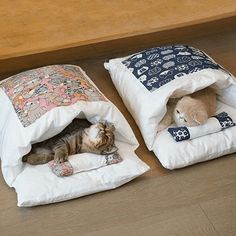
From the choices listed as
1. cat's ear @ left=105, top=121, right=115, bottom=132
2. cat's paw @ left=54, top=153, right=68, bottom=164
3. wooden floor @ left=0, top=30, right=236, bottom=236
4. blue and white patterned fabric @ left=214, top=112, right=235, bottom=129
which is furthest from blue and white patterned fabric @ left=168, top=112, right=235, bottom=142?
cat's paw @ left=54, top=153, right=68, bottom=164

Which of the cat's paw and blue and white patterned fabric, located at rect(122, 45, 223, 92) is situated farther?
blue and white patterned fabric, located at rect(122, 45, 223, 92)

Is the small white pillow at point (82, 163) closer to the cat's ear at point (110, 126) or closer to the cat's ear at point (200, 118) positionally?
the cat's ear at point (110, 126)

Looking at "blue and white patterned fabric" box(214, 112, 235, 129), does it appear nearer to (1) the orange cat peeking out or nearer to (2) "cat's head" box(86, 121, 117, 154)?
(1) the orange cat peeking out

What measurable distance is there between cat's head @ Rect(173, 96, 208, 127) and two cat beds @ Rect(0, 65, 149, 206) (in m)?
0.19

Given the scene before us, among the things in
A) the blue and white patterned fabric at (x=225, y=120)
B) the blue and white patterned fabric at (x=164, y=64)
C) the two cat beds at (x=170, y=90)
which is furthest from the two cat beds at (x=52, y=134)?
the blue and white patterned fabric at (x=225, y=120)

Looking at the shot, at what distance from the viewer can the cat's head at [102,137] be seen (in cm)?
159

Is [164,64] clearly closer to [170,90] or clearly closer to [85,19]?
[170,90]

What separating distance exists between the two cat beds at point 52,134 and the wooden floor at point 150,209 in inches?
1.6

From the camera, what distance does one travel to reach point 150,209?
1540 mm

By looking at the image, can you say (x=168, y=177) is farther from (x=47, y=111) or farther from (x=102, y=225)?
(x=47, y=111)

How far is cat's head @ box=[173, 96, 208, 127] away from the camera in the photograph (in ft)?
5.54

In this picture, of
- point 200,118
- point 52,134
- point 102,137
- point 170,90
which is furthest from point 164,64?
point 52,134

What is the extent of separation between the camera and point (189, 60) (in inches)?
72.2

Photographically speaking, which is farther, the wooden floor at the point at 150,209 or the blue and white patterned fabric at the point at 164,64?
the blue and white patterned fabric at the point at 164,64
